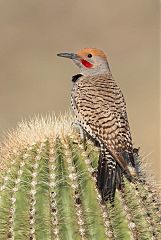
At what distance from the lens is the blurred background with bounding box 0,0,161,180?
1220 centimetres

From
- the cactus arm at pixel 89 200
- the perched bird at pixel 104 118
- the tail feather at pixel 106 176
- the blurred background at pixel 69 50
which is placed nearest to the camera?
the cactus arm at pixel 89 200

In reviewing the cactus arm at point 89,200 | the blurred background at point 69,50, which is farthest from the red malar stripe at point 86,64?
the blurred background at point 69,50

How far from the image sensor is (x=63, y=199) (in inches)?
170

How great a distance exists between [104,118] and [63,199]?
0.73m

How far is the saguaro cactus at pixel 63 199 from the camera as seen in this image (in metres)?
4.25

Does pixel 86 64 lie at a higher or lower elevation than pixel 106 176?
higher

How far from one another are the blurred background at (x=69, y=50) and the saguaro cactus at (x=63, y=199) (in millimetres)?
6222

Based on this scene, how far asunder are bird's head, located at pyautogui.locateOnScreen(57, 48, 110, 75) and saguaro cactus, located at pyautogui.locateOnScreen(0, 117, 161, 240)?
102 centimetres

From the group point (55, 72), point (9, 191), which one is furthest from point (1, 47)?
point (9, 191)

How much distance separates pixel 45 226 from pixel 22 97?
8.39m

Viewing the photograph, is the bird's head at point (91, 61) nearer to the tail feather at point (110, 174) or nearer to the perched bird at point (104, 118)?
the perched bird at point (104, 118)

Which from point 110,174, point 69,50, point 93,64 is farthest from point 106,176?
point 69,50

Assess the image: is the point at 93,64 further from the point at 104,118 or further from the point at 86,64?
the point at 104,118

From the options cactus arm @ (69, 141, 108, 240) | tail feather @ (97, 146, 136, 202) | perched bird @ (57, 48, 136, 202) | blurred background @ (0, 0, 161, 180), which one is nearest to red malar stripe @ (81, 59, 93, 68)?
perched bird @ (57, 48, 136, 202)
